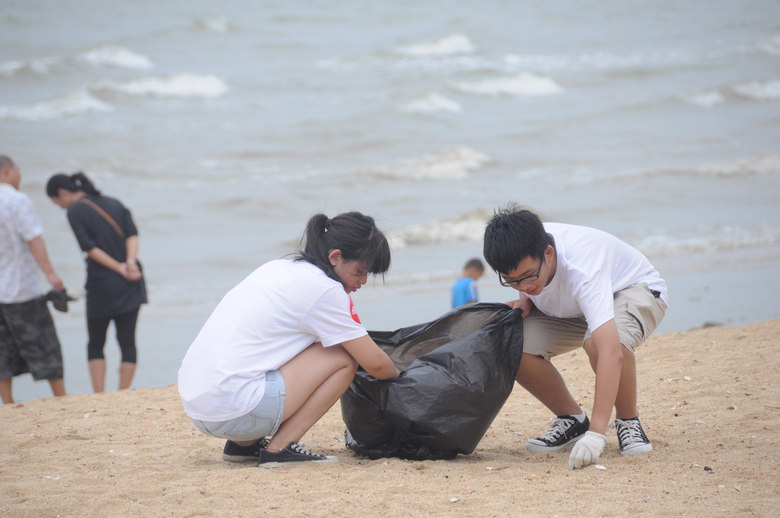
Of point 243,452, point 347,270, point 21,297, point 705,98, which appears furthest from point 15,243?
point 705,98

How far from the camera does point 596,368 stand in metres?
3.06

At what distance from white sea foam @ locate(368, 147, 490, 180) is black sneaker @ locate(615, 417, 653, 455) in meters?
12.1

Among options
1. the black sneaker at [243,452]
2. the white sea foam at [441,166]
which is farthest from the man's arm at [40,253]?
the white sea foam at [441,166]

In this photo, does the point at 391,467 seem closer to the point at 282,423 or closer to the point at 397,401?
the point at 397,401

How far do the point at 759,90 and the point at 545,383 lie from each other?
816 inches

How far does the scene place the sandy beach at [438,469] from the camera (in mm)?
2678

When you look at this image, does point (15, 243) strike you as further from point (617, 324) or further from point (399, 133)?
point (399, 133)

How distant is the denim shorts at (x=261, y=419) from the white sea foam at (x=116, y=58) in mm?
18773

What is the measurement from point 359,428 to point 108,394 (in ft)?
7.07

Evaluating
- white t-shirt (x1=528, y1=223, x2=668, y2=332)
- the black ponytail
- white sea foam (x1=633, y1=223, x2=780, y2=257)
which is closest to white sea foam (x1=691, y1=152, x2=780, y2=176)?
white sea foam (x1=633, y1=223, x2=780, y2=257)

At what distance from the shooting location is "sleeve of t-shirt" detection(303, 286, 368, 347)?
9.79ft

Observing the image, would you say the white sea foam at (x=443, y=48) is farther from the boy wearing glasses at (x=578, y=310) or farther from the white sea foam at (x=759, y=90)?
the boy wearing glasses at (x=578, y=310)

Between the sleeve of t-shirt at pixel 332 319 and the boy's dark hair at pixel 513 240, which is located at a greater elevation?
the boy's dark hair at pixel 513 240

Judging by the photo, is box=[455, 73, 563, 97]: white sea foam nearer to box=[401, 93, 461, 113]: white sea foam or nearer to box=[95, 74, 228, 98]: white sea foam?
box=[401, 93, 461, 113]: white sea foam
